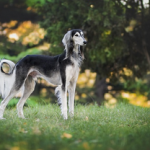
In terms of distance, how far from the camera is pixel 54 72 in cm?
687

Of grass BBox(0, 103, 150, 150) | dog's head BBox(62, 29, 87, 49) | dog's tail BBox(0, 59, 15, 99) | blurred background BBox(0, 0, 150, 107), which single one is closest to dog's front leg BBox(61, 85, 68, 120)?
grass BBox(0, 103, 150, 150)

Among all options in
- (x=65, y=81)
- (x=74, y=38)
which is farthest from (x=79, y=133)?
(x=74, y=38)

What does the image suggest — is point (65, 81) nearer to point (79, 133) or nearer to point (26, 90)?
point (26, 90)

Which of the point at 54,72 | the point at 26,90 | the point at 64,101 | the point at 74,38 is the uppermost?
the point at 74,38

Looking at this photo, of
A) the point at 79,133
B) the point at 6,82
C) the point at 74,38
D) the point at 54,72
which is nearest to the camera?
the point at 79,133

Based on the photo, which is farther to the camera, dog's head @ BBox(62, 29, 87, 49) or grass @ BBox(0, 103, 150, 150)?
dog's head @ BBox(62, 29, 87, 49)

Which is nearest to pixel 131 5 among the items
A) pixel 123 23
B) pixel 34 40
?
pixel 123 23

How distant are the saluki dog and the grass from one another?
Answer: 606mm

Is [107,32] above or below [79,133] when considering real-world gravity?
above

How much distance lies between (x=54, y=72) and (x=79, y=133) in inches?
80.9

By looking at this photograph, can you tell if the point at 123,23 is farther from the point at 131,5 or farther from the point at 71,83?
the point at 71,83

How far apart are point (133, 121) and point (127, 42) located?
6.28 m

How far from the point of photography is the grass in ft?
13.0

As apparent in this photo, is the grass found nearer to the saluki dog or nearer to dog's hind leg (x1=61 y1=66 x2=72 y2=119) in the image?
dog's hind leg (x1=61 y1=66 x2=72 y2=119)
